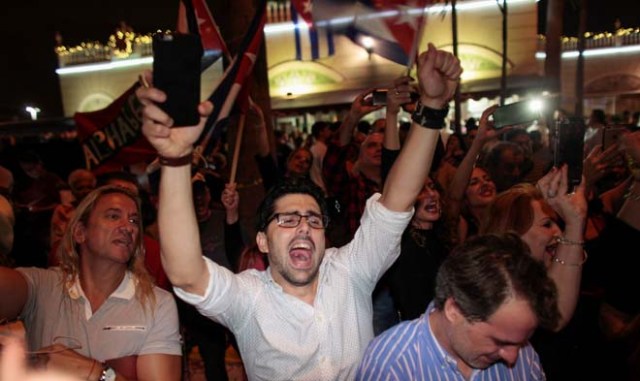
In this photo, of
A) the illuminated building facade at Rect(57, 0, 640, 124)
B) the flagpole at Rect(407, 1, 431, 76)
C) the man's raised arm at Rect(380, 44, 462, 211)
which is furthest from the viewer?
the illuminated building facade at Rect(57, 0, 640, 124)

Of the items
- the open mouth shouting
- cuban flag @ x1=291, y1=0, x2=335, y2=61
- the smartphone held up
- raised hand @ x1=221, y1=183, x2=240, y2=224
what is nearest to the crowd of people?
the open mouth shouting

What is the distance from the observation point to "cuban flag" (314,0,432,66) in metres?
4.41

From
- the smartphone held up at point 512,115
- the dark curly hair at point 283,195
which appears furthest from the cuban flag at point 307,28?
the dark curly hair at point 283,195

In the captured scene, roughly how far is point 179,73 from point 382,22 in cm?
315

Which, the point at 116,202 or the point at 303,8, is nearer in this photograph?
the point at 116,202

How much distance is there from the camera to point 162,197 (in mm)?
2037

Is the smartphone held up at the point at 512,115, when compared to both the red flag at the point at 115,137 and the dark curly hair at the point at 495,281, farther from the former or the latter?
the red flag at the point at 115,137

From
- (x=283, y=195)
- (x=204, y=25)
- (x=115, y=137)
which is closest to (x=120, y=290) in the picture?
(x=283, y=195)

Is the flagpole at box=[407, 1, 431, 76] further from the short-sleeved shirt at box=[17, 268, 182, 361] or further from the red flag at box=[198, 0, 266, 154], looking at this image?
the short-sleeved shirt at box=[17, 268, 182, 361]

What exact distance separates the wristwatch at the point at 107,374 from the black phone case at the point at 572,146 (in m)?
2.14

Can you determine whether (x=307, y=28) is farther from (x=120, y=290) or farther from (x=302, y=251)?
(x=302, y=251)

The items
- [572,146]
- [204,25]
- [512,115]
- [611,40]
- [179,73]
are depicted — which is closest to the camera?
[179,73]

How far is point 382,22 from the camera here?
4637 mm

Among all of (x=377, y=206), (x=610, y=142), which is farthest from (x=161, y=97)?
(x=610, y=142)
